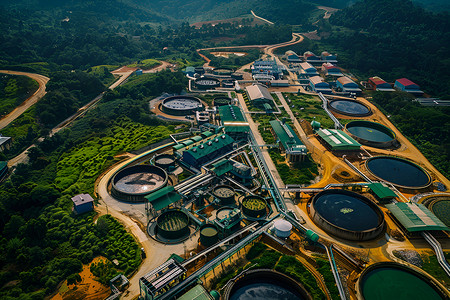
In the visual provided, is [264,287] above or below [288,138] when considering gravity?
below

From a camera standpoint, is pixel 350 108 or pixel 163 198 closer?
pixel 163 198

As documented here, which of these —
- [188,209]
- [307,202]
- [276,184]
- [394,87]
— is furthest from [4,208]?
[394,87]

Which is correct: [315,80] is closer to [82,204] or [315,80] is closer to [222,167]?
[222,167]

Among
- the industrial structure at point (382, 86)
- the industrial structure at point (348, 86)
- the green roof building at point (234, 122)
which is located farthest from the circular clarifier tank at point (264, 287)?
the industrial structure at point (382, 86)

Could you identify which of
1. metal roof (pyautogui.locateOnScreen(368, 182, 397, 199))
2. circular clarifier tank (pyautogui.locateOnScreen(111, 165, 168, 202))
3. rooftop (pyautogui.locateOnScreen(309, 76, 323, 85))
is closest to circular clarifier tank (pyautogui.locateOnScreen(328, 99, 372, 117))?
rooftop (pyautogui.locateOnScreen(309, 76, 323, 85))

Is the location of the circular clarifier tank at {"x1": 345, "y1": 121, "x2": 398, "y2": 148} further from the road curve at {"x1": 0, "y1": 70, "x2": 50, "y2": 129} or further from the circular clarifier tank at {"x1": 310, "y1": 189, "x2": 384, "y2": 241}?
the road curve at {"x1": 0, "y1": 70, "x2": 50, "y2": 129}

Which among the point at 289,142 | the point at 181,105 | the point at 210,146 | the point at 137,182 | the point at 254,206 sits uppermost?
the point at 210,146

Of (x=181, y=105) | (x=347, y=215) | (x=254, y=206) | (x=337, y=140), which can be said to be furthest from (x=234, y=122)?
(x=347, y=215)

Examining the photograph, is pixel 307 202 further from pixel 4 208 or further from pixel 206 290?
pixel 4 208
